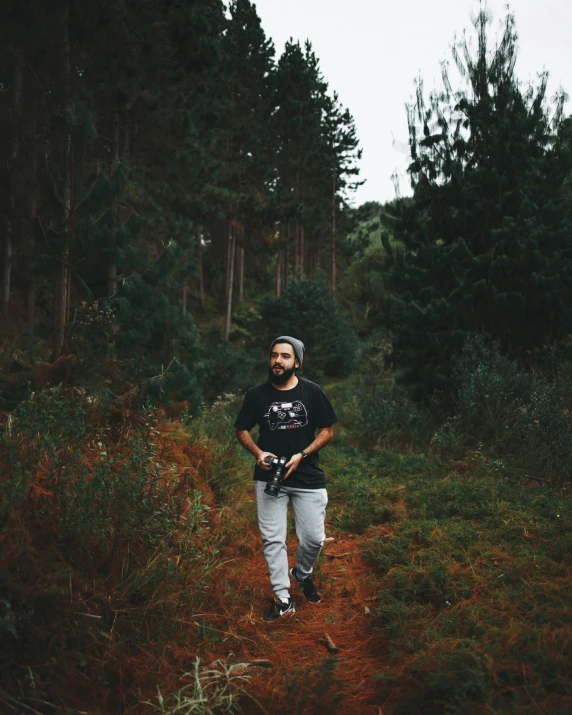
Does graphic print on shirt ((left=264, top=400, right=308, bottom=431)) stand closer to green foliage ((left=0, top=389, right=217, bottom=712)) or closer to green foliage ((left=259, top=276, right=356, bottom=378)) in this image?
green foliage ((left=0, top=389, right=217, bottom=712))

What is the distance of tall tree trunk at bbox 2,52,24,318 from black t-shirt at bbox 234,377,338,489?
989 centimetres

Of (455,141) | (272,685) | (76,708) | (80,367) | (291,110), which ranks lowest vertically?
(272,685)

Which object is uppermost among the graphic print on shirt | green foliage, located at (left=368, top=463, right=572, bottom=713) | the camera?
the graphic print on shirt

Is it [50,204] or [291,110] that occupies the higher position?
[291,110]

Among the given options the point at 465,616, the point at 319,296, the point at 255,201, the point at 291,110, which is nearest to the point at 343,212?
the point at 291,110

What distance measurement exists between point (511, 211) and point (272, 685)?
8.89m

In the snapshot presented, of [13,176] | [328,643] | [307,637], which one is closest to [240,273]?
[13,176]

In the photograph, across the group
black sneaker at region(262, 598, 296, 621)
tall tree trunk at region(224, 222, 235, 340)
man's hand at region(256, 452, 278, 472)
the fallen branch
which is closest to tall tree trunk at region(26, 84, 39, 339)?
man's hand at region(256, 452, 278, 472)

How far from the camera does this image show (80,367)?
6094mm

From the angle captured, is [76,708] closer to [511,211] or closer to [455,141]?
[511,211]

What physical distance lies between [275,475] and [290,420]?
456 millimetres

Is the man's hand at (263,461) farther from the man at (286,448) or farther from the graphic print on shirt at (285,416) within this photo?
the graphic print on shirt at (285,416)

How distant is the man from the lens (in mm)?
4129

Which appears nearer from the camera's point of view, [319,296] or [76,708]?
[76,708]
